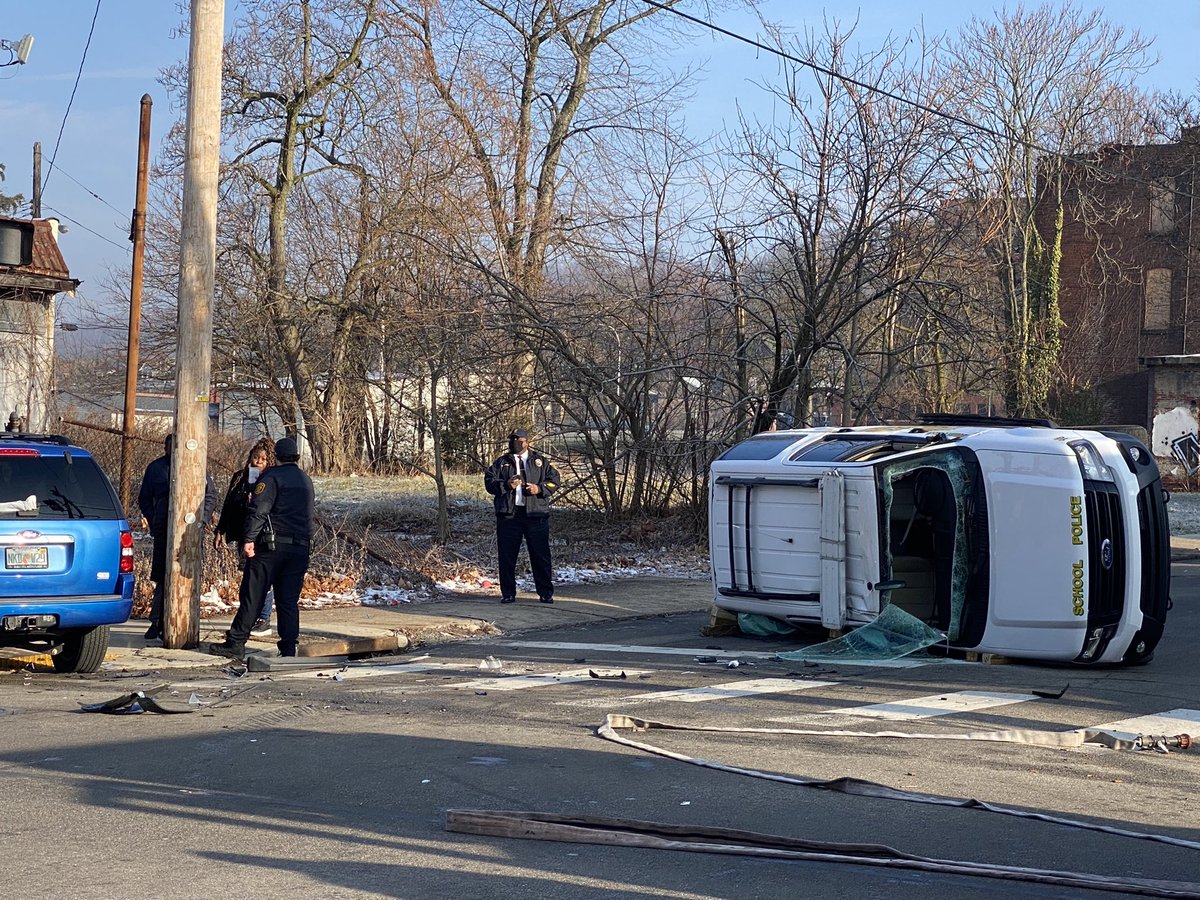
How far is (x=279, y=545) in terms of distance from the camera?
1109cm

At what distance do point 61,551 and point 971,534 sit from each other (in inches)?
281

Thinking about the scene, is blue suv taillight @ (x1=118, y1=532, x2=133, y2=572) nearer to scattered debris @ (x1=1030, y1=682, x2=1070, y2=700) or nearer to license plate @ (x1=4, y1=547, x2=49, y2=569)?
license plate @ (x1=4, y1=547, x2=49, y2=569)

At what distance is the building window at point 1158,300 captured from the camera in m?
50.2

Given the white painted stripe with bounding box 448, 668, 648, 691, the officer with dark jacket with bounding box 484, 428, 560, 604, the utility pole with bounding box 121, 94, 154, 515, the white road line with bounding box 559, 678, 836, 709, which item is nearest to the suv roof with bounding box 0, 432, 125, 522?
the white painted stripe with bounding box 448, 668, 648, 691

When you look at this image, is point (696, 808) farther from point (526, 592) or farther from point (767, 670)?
point (526, 592)

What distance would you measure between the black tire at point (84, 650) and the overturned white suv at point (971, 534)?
5.57 metres

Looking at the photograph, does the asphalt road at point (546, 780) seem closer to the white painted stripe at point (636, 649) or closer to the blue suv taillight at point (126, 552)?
the white painted stripe at point (636, 649)

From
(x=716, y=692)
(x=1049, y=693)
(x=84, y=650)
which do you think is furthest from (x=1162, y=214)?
(x=84, y=650)

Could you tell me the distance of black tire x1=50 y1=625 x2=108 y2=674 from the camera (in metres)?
10.5

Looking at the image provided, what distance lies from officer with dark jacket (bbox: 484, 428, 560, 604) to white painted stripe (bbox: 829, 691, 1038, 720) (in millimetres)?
6118

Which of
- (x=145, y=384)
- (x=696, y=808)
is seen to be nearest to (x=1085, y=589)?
(x=696, y=808)

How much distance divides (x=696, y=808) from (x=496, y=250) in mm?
15255

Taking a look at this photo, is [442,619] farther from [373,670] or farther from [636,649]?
[373,670]

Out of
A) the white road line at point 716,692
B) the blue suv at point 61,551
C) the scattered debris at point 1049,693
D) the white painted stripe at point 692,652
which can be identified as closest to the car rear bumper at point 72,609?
the blue suv at point 61,551
